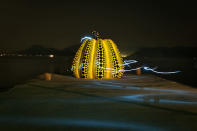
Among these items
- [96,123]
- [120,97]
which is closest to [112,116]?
[96,123]

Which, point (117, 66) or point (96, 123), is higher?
point (117, 66)

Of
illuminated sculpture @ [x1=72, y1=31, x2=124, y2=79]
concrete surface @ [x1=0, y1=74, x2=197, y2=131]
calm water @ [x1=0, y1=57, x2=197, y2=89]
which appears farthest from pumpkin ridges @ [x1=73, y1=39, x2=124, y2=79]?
concrete surface @ [x1=0, y1=74, x2=197, y2=131]

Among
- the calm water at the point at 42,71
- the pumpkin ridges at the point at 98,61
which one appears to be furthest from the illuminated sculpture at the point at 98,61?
the calm water at the point at 42,71

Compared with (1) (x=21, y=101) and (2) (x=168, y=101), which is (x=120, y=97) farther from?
(1) (x=21, y=101)

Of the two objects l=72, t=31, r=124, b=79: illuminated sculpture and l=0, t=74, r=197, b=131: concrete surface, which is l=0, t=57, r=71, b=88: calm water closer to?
l=72, t=31, r=124, b=79: illuminated sculpture

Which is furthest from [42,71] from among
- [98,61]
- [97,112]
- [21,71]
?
[97,112]

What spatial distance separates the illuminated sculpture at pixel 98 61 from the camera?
36.4ft

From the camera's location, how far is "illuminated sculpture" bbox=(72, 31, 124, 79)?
11109 millimetres

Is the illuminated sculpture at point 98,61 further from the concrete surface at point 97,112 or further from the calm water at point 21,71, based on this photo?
the concrete surface at point 97,112

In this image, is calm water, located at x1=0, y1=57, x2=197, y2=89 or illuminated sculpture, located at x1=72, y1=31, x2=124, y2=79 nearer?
illuminated sculpture, located at x1=72, y1=31, x2=124, y2=79

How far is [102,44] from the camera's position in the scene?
37.7 feet

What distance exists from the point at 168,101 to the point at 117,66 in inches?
232

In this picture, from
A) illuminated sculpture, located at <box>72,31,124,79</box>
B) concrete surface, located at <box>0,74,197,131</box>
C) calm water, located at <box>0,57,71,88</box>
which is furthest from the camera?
calm water, located at <box>0,57,71,88</box>

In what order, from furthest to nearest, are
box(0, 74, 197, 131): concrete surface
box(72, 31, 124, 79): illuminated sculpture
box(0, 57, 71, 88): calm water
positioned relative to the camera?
box(0, 57, 71, 88): calm water, box(72, 31, 124, 79): illuminated sculpture, box(0, 74, 197, 131): concrete surface
